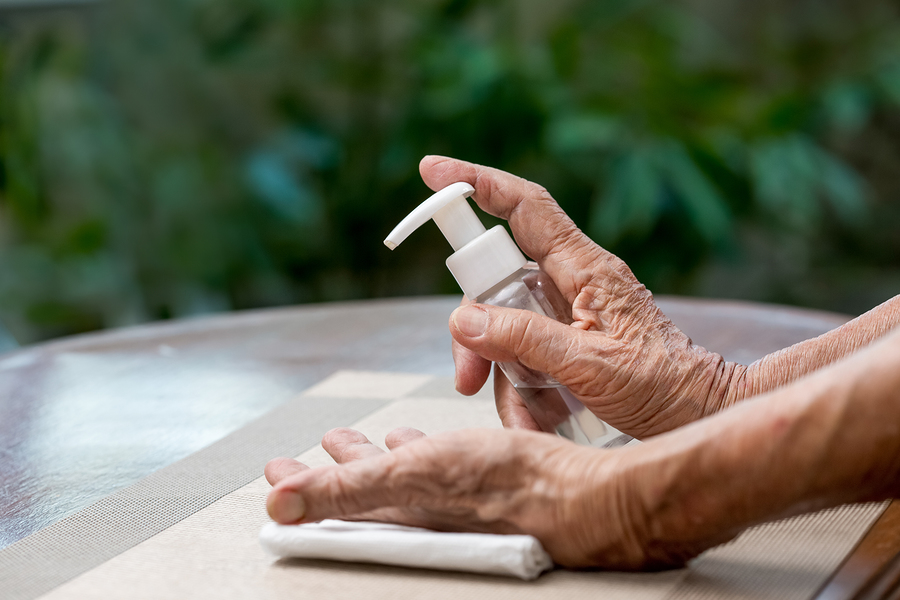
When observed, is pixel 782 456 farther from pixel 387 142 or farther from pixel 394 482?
pixel 387 142

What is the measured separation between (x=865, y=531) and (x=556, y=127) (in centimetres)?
178

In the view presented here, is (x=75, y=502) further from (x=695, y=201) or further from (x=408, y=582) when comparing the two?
(x=695, y=201)

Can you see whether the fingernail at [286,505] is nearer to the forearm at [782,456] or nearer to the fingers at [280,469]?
the fingers at [280,469]

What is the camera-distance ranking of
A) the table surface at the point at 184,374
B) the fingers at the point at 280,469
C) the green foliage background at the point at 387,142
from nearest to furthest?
the fingers at the point at 280,469
the table surface at the point at 184,374
the green foliage background at the point at 387,142

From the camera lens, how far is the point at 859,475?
0.42 meters

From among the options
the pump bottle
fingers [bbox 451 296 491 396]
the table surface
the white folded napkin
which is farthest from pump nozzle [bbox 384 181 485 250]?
the table surface

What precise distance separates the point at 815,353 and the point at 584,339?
0.22 m

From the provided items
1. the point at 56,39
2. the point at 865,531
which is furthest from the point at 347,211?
the point at 865,531

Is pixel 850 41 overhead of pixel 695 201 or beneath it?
overhead

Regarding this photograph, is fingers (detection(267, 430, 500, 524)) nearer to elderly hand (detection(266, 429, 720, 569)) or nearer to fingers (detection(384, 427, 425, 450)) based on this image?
elderly hand (detection(266, 429, 720, 569))

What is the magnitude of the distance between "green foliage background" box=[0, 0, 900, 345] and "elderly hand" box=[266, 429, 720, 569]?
1661 mm

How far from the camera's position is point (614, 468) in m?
0.44

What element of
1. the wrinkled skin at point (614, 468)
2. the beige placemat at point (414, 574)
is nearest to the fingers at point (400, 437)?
the wrinkled skin at point (614, 468)

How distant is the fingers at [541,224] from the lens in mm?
667
